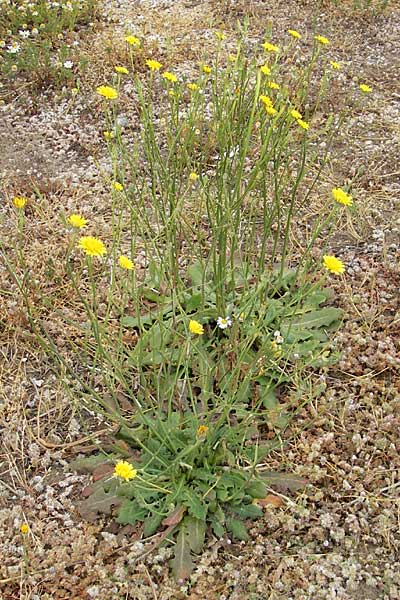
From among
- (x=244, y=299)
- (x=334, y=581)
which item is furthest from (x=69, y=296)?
(x=334, y=581)

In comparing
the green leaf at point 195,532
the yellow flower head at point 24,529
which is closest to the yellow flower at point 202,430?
the green leaf at point 195,532

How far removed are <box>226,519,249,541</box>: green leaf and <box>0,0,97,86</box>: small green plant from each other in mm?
3146

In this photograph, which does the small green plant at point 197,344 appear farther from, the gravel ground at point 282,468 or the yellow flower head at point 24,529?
the yellow flower head at point 24,529

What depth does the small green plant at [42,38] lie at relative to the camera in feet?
13.8

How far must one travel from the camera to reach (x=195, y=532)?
6.75 feet

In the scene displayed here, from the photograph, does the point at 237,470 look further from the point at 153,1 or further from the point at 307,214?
the point at 153,1

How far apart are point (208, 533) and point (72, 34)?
3764 mm

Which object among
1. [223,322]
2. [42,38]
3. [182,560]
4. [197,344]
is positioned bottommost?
[182,560]

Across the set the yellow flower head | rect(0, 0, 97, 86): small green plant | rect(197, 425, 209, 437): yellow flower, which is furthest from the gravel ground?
rect(0, 0, 97, 86): small green plant

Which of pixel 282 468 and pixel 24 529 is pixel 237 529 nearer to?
pixel 282 468

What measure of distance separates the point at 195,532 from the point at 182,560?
9 centimetres

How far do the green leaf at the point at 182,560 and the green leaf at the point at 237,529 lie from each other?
154 millimetres

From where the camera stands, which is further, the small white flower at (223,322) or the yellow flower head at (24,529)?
the small white flower at (223,322)

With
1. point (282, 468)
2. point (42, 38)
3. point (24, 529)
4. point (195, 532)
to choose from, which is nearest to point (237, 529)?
point (195, 532)
